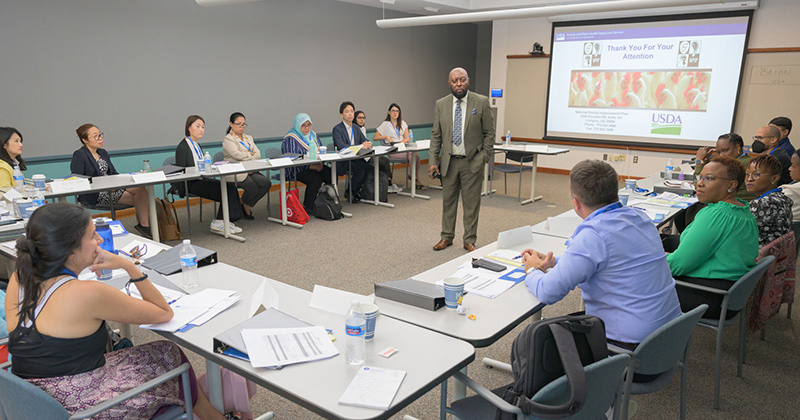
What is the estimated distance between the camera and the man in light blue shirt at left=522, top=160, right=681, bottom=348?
1906mm

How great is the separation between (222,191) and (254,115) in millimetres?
2349

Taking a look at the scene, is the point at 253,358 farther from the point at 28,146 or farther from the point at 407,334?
the point at 28,146

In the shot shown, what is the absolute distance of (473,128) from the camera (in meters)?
4.73

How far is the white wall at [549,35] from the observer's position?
283 inches

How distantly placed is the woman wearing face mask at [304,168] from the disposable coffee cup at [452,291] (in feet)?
15.8

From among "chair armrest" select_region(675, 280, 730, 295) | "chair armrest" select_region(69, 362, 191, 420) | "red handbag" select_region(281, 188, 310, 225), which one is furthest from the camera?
"red handbag" select_region(281, 188, 310, 225)

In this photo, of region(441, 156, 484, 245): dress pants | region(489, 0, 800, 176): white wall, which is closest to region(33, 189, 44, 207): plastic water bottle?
region(441, 156, 484, 245): dress pants

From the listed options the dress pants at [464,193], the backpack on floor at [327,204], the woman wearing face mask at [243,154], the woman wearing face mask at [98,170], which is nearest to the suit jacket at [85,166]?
the woman wearing face mask at [98,170]

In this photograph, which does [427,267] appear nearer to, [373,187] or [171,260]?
[171,260]

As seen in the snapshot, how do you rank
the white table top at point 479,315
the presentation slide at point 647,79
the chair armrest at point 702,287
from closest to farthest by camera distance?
1. the white table top at point 479,315
2. the chair armrest at point 702,287
3. the presentation slide at point 647,79

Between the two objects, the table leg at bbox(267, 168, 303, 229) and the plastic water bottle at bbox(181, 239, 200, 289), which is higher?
the plastic water bottle at bbox(181, 239, 200, 289)

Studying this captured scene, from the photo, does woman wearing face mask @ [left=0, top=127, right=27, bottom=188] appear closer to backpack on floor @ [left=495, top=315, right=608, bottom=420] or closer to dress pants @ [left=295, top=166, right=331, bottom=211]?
dress pants @ [left=295, top=166, right=331, bottom=211]

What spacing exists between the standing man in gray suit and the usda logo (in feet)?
16.2

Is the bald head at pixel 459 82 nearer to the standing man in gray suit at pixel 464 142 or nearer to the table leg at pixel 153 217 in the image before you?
the standing man in gray suit at pixel 464 142
